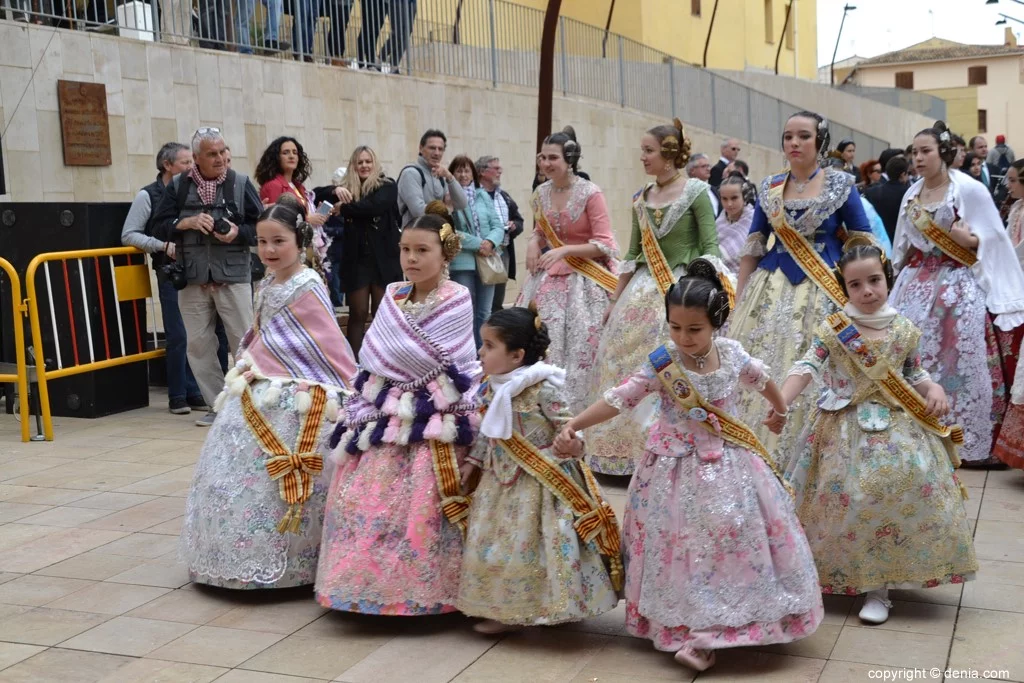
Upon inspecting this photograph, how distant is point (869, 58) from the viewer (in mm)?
71062

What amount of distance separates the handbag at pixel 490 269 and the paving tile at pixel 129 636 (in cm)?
577

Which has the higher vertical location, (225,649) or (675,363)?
(675,363)

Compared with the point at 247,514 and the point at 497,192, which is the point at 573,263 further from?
the point at 497,192

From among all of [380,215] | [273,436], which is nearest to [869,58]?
[380,215]

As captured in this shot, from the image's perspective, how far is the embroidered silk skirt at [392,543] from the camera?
180 inches

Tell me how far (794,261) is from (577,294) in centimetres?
152

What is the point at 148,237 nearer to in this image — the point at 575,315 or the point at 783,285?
the point at 575,315

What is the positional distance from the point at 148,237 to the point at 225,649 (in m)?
5.09

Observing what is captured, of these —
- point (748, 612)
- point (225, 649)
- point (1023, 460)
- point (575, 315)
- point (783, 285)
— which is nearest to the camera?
point (748, 612)

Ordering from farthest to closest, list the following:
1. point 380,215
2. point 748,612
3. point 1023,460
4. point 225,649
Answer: point 380,215, point 1023,460, point 225,649, point 748,612

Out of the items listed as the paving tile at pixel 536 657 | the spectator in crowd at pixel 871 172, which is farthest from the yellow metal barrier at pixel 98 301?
the spectator in crowd at pixel 871 172

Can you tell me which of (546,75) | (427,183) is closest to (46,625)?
(427,183)

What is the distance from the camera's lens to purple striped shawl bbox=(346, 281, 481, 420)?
15.6ft

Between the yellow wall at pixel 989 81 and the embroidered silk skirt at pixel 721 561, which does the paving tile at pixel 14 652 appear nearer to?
the embroidered silk skirt at pixel 721 561
